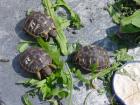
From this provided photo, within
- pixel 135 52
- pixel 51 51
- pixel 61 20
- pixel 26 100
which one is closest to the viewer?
pixel 26 100

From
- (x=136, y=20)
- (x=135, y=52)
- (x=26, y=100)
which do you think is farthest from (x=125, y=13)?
(x=26, y=100)

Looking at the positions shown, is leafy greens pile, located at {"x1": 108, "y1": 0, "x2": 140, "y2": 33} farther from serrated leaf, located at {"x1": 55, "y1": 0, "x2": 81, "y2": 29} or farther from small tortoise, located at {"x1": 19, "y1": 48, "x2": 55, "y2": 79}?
small tortoise, located at {"x1": 19, "y1": 48, "x2": 55, "y2": 79}

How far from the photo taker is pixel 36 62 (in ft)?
11.2

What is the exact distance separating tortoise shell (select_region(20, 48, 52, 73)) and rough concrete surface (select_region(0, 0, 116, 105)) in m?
0.10

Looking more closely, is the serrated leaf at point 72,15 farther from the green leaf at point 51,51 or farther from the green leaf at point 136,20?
the green leaf at point 136,20

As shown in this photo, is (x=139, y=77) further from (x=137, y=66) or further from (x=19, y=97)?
(x=19, y=97)

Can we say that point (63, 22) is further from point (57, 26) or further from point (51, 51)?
point (51, 51)

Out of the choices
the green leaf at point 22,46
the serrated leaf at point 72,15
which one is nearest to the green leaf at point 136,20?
the serrated leaf at point 72,15

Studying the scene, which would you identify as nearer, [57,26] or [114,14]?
[57,26]

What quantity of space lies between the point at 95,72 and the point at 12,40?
2.11ft

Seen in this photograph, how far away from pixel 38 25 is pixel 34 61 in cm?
30

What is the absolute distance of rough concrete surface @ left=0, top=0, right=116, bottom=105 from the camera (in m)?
3.39

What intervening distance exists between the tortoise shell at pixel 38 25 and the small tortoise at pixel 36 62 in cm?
18

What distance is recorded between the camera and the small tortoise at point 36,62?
133 inches
